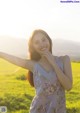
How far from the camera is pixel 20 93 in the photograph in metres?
2.13

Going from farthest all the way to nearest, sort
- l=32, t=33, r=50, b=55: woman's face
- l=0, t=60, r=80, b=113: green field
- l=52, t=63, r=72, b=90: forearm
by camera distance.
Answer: l=0, t=60, r=80, b=113: green field, l=32, t=33, r=50, b=55: woman's face, l=52, t=63, r=72, b=90: forearm

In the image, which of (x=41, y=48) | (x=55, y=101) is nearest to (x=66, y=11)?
(x=41, y=48)

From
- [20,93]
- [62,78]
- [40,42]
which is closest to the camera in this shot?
[62,78]

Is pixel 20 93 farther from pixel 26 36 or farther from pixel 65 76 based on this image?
pixel 65 76

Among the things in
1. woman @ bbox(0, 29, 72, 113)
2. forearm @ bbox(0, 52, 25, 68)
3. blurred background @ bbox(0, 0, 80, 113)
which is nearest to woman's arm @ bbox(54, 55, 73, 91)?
woman @ bbox(0, 29, 72, 113)

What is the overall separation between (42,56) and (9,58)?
17 cm

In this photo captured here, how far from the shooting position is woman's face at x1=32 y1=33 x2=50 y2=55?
5.24 feet

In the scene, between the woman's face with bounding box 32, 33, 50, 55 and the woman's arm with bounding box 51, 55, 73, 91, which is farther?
the woman's face with bounding box 32, 33, 50, 55

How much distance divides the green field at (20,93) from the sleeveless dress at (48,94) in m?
0.54

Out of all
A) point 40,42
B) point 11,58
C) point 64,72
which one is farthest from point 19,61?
point 64,72

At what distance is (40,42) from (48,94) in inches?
10.6

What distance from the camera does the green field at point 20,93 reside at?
6.94 feet

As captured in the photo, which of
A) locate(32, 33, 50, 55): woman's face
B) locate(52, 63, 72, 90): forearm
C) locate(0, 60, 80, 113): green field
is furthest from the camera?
locate(0, 60, 80, 113): green field

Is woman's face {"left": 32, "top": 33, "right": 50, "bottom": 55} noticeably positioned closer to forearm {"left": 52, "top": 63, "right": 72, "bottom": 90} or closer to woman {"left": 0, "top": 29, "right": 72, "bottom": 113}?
woman {"left": 0, "top": 29, "right": 72, "bottom": 113}
